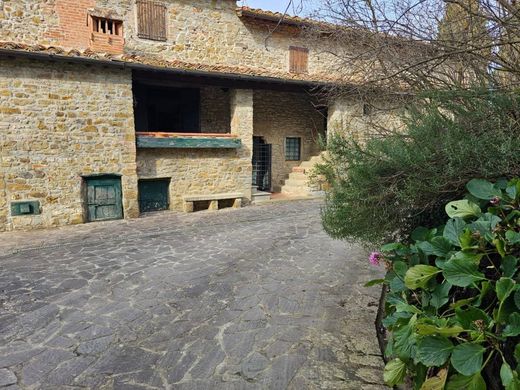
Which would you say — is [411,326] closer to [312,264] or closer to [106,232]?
[312,264]

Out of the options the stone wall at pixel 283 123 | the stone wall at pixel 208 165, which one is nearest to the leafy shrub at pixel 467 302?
the stone wall at pixel 208 165

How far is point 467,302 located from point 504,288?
27cm

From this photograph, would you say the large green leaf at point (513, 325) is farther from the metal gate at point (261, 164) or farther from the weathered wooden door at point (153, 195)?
the metal gate at point (261, 164)

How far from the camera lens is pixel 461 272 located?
192 cm

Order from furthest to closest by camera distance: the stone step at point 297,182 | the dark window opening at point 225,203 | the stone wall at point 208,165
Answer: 1. the stone step at point 297,182
2. the dark window opening at point 225,203
3. the stone wall at point 208,165

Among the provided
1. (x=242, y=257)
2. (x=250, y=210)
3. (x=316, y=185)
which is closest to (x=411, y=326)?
(x=242, y=257)

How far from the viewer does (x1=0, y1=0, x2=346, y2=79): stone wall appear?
967 centimetres

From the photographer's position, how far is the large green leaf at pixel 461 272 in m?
1.87

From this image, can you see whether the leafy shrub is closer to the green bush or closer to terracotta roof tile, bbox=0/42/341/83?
the green bush

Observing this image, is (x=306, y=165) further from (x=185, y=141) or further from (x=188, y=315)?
(x=188, y=315)

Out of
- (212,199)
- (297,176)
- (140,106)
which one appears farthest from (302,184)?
(140,106)

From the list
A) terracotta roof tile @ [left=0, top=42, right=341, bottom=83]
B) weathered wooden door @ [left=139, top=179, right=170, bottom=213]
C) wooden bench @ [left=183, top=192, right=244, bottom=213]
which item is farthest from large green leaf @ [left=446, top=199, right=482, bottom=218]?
weathered wooden door @ [left=139, top=179, right=170, bottom=213]

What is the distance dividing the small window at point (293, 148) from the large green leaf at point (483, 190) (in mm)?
12097

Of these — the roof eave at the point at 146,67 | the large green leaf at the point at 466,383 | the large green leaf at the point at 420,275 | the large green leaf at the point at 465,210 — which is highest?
the roof eave at the point at 146,67
